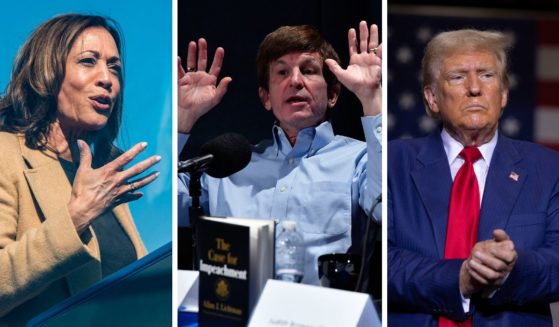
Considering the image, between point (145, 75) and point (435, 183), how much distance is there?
1.40 m

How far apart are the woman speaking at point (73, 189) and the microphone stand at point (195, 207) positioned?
0.64 ft

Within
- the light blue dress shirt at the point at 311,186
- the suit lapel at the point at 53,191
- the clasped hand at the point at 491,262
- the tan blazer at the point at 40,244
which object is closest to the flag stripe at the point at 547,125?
the clasped hand at the point at 491,262

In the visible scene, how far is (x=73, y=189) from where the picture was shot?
4.51 metres

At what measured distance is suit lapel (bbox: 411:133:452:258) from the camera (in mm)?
4129

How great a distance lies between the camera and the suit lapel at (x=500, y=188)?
4074 millimetres

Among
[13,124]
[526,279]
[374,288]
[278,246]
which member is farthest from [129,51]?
[526,279]

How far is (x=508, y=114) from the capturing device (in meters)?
4.28

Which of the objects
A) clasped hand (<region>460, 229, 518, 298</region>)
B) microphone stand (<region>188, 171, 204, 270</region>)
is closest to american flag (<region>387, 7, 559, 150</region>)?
clasped hand (<region>460, 229, 518, 298</region>)

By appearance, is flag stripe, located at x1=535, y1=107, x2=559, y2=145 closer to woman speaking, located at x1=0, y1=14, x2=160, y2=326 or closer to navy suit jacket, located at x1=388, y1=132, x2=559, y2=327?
navy suit jacket, located at x1=388, y1=132, x2=559, y2=327

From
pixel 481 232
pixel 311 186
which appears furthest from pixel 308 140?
pixel 481 232

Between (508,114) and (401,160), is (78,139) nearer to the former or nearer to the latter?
(401,160)

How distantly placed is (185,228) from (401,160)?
1.01 metres

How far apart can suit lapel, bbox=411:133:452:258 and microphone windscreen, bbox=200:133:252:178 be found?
75 centimetres

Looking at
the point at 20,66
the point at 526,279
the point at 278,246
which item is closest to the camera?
the point at 526,279
